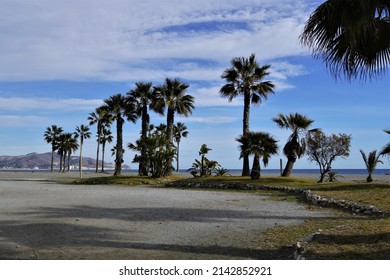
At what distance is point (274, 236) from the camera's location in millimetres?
8805

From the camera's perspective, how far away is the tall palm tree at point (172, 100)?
135 ft

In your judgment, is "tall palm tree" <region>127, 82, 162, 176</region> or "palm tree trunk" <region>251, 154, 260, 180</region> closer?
"palm tree trunk" <region>251, 154, 260, 180</region>

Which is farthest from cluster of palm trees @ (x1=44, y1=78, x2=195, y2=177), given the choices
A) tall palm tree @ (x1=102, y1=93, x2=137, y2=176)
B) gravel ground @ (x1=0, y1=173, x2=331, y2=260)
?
gravel ground @ (x1=0, y1=173, x2=331, y2=260)

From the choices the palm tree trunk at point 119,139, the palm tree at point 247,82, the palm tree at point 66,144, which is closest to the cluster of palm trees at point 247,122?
the palm tree at point 247,82

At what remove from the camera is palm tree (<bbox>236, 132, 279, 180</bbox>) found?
101ft

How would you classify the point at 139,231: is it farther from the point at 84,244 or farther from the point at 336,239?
the point at 336,239

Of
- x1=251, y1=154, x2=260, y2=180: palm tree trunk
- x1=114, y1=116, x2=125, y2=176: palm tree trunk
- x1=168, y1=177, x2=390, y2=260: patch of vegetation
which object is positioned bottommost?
x1=168, y1=177, x2=390, y2=260: patch of vegetation

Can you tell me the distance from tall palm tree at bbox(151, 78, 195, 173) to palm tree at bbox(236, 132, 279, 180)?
11.8 meters

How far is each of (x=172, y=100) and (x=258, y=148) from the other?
43.3 ft

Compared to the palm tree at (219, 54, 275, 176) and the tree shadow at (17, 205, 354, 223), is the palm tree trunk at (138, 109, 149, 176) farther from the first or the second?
the tree shadow at (17, 205, 354, 223)

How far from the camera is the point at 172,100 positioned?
41.0 m
